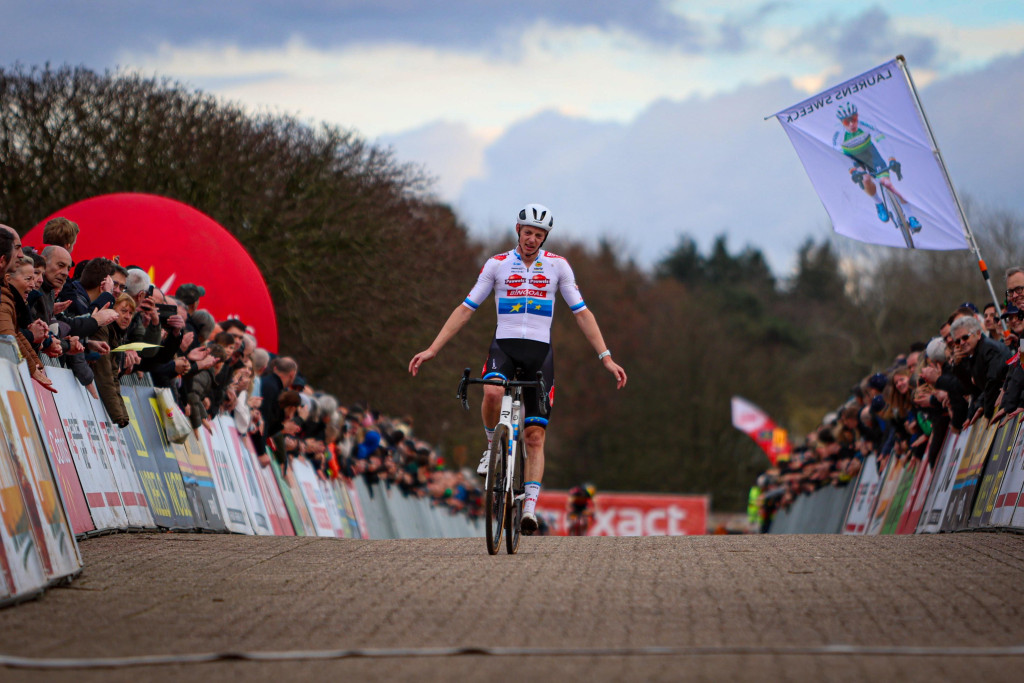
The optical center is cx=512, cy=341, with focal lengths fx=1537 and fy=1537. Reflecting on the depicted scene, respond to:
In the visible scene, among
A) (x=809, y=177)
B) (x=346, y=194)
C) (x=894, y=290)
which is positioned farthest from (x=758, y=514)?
(x=809, y=177)

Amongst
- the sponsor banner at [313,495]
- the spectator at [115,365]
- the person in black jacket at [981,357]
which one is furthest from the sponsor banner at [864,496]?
the spectator at [115,365]

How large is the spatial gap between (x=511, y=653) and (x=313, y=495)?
14.1 meters

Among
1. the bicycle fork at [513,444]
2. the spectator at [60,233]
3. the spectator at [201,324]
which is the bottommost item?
the bicycle fork at [513,444]

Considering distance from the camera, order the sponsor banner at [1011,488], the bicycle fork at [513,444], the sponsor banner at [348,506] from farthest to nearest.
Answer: the sponsor banner at [348,506] < the sponsor banner at [1011,488] < the bicycle fork at [513,444]

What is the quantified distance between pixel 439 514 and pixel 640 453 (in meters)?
41.3

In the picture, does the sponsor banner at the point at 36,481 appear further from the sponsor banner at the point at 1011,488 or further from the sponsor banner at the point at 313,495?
the sponsor banner at the point at 313,495

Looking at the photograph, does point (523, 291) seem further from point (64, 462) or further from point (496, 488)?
point (64, 462)

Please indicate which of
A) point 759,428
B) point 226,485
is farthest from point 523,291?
point 759,428

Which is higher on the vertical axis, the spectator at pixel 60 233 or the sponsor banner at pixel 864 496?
the spectator at pixel 60 233

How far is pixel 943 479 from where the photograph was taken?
15.2m

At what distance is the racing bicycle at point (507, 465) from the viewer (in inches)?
405

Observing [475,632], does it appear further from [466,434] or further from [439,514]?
[466,434]

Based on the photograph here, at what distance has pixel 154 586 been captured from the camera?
856cm

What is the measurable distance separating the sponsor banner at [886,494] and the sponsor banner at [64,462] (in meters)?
10.2
